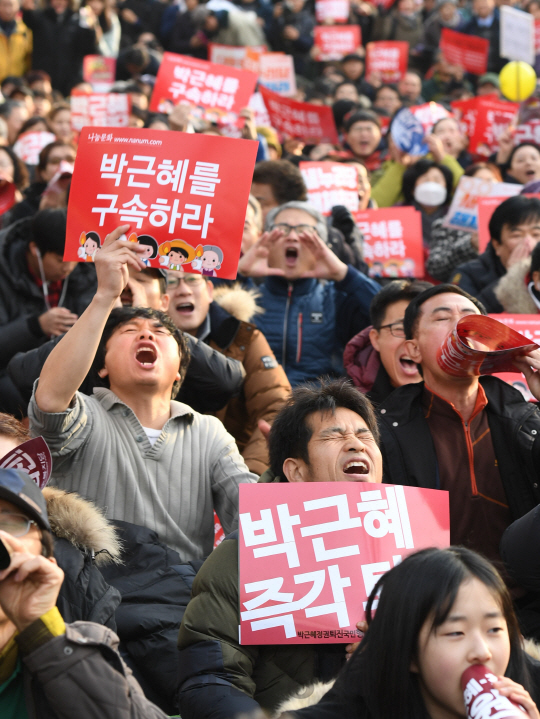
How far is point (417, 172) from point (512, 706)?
6824 mm

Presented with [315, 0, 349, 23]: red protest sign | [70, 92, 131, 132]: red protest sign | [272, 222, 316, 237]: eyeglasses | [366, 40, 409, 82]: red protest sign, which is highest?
[272, 222, 316, 237]: eyeglasses

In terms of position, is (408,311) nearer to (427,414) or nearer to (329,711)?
(427,414)

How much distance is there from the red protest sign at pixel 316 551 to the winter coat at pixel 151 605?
427 millimetres

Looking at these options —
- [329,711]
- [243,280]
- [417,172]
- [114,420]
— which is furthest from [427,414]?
[417,172]

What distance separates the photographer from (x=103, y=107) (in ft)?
31.2

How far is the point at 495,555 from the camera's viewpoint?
3695 mm

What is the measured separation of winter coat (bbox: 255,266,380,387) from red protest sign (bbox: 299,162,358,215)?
6.79ft

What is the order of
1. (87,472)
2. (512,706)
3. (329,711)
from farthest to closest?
(87,472), (329,711), (512,706)

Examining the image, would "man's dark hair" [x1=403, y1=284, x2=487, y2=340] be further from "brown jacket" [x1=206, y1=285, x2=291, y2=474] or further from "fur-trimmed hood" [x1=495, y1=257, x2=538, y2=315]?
"fur-trimmed hood" [x1=495, y1=257, x2=538, y2=315]

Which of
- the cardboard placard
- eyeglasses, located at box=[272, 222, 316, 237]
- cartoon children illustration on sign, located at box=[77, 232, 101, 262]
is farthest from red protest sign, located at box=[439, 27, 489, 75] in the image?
cartoon children illustration on sign, located at box=[77, 232, 101, 262]

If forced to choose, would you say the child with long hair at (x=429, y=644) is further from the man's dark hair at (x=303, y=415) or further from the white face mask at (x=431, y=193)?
the white face mask at (x=431, y=193)

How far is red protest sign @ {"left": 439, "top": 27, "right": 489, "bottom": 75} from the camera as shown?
13.5 metres

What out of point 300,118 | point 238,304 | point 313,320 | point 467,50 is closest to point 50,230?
point 238,304

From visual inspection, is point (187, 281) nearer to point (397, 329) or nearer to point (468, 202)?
point (397, 329)
